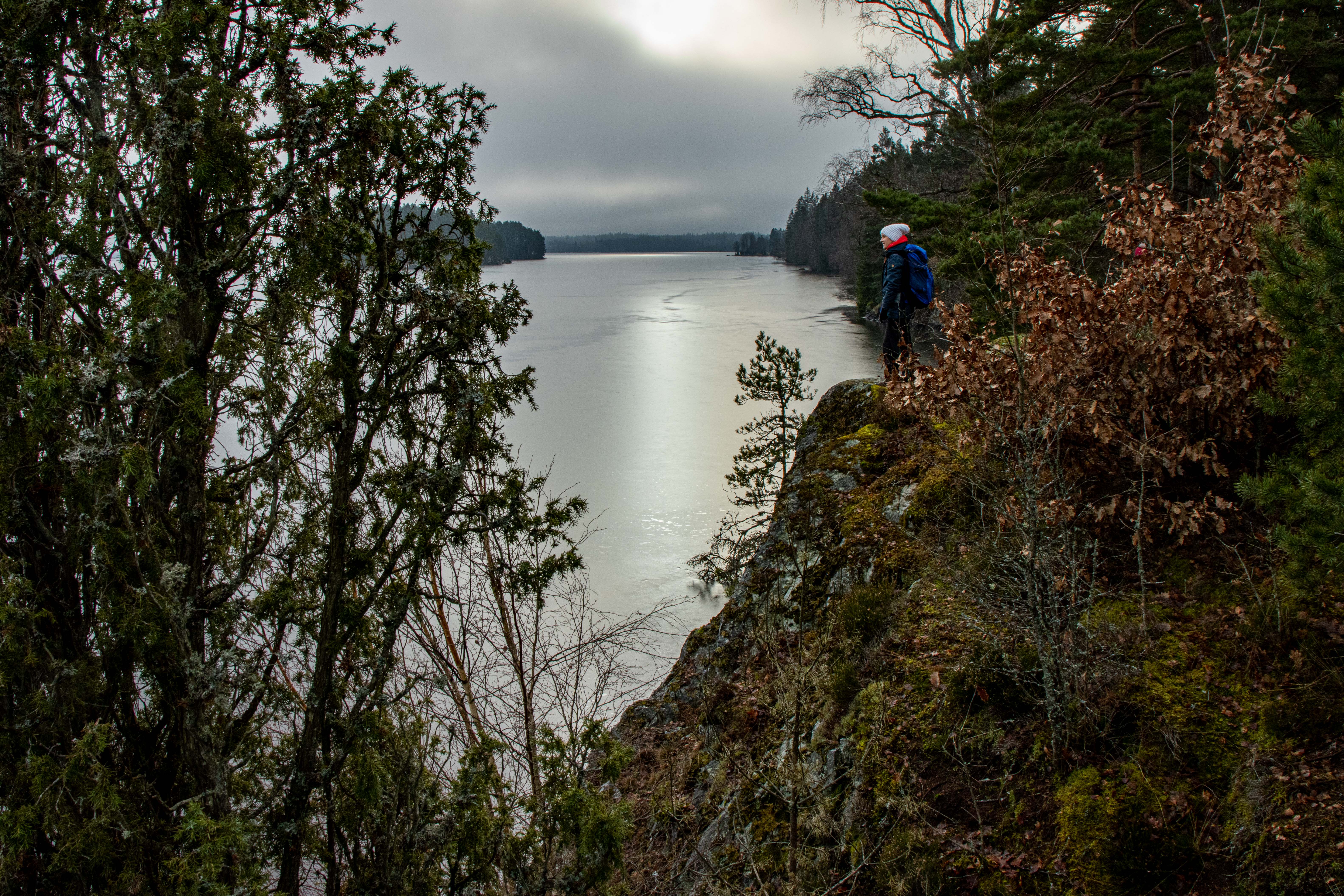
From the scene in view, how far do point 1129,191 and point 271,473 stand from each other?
5.65 meters

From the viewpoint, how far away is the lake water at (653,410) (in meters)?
13.5

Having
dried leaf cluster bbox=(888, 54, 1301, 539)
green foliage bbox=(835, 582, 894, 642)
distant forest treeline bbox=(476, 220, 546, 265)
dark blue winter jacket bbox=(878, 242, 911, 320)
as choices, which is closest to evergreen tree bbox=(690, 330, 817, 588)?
dark blue winter jacket bbox=(878, 242, 911, 320)

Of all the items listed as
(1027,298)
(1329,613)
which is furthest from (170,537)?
(1329,613)

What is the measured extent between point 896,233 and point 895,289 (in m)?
0.55

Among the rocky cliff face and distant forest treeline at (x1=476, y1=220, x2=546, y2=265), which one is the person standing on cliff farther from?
distant forest treeline at (x1=476, y1=220, x2=546, y2=265)

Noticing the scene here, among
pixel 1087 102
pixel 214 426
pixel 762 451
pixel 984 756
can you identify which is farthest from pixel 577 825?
pixel 1087 102

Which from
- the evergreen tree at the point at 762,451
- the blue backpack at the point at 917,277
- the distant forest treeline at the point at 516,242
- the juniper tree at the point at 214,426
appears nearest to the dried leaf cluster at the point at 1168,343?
the blue backpack at the point at 917,277

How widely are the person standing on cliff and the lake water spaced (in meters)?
3.83

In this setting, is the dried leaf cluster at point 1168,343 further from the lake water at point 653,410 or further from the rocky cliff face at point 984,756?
the lake water at point 653,410

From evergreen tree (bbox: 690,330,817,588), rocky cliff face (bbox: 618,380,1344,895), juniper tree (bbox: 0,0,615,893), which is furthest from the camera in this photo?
evergreen tree (bbox: 690,330,817,588)

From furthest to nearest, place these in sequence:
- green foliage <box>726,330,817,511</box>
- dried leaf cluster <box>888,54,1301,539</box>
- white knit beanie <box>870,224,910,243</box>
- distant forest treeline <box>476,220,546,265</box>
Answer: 1. distant forest treeline <box>476,220,546,265</box>
2. green foliage <box>726,330,817,511</box>
3. white knit beanie <box>870,224,910,243</box>
4. dried leaf cluster <box>888,54,1301,539</box>

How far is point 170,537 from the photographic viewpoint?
13.0 feet

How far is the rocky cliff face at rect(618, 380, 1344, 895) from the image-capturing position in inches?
111

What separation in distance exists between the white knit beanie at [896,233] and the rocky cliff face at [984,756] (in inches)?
98.6
